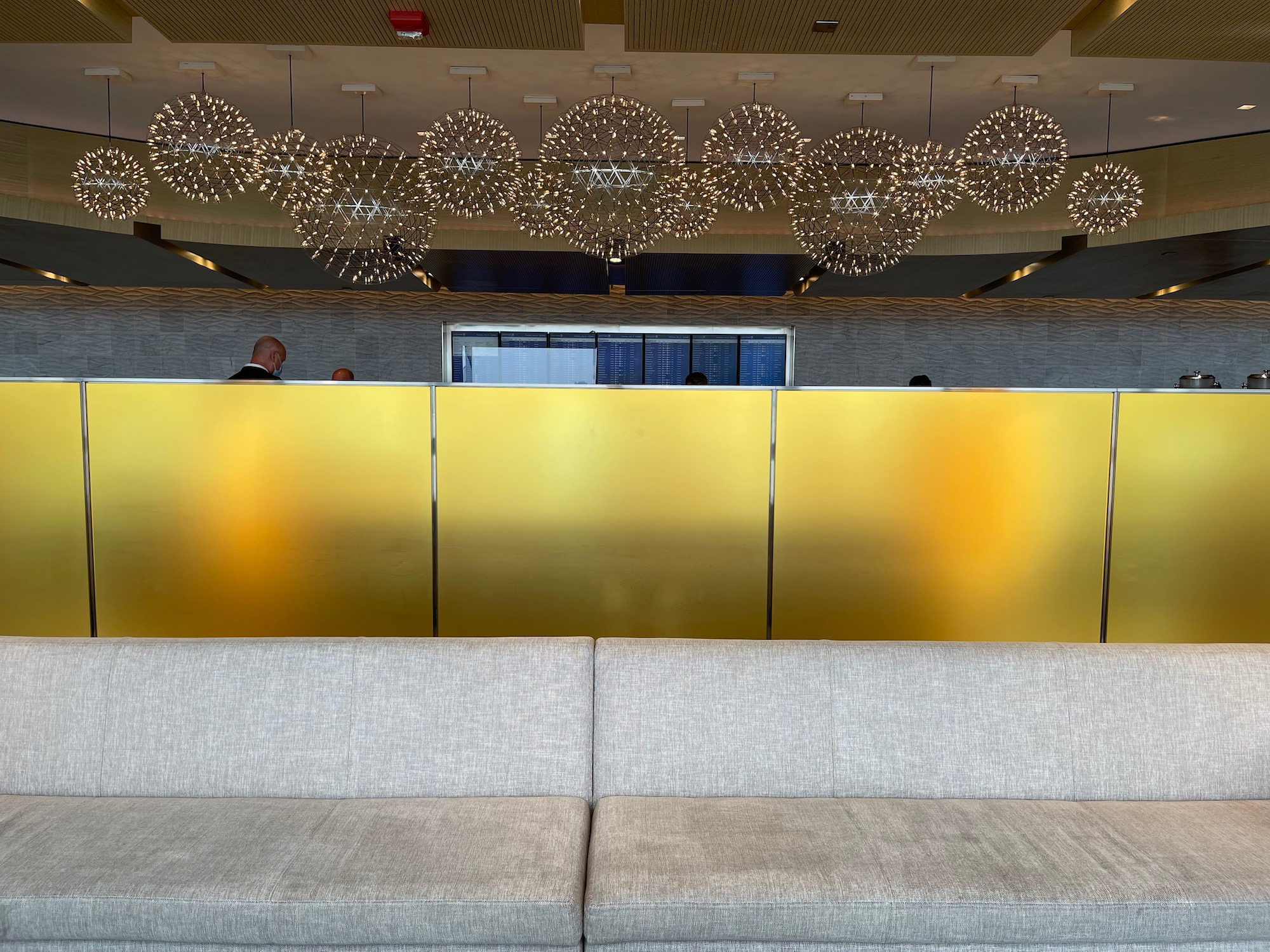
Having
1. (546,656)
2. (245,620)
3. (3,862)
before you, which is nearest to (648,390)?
(546,656)

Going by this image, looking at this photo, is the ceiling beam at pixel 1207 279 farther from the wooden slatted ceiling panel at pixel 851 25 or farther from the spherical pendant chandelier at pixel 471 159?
the spherical pendant chandelier at pixel 471 159

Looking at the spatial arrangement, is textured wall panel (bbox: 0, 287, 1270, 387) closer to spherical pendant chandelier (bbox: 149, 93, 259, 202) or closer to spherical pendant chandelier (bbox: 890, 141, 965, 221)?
spherical pendant chandelier (bbox: 890, 141, 965, 221)

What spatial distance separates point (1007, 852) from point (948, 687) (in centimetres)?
46

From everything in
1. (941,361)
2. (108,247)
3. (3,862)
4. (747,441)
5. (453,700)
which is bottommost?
(3,862)

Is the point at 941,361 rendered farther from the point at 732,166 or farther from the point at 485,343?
the point at 732,166

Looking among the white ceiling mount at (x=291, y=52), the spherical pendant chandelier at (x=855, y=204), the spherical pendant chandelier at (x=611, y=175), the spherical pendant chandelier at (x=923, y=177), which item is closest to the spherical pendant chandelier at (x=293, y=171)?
the white ceiling mount at (x=291, y=52)

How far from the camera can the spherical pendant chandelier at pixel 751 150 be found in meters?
3.76

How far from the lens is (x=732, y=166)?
153 inches

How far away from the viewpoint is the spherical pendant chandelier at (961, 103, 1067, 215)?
3691 mm

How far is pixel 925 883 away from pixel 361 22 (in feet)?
12.2

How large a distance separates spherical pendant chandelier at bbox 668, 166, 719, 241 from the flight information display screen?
15.7 ft

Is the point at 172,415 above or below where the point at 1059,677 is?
above

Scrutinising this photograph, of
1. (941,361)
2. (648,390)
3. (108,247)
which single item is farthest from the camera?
(941,361)

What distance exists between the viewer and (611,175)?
3551 millimetres
